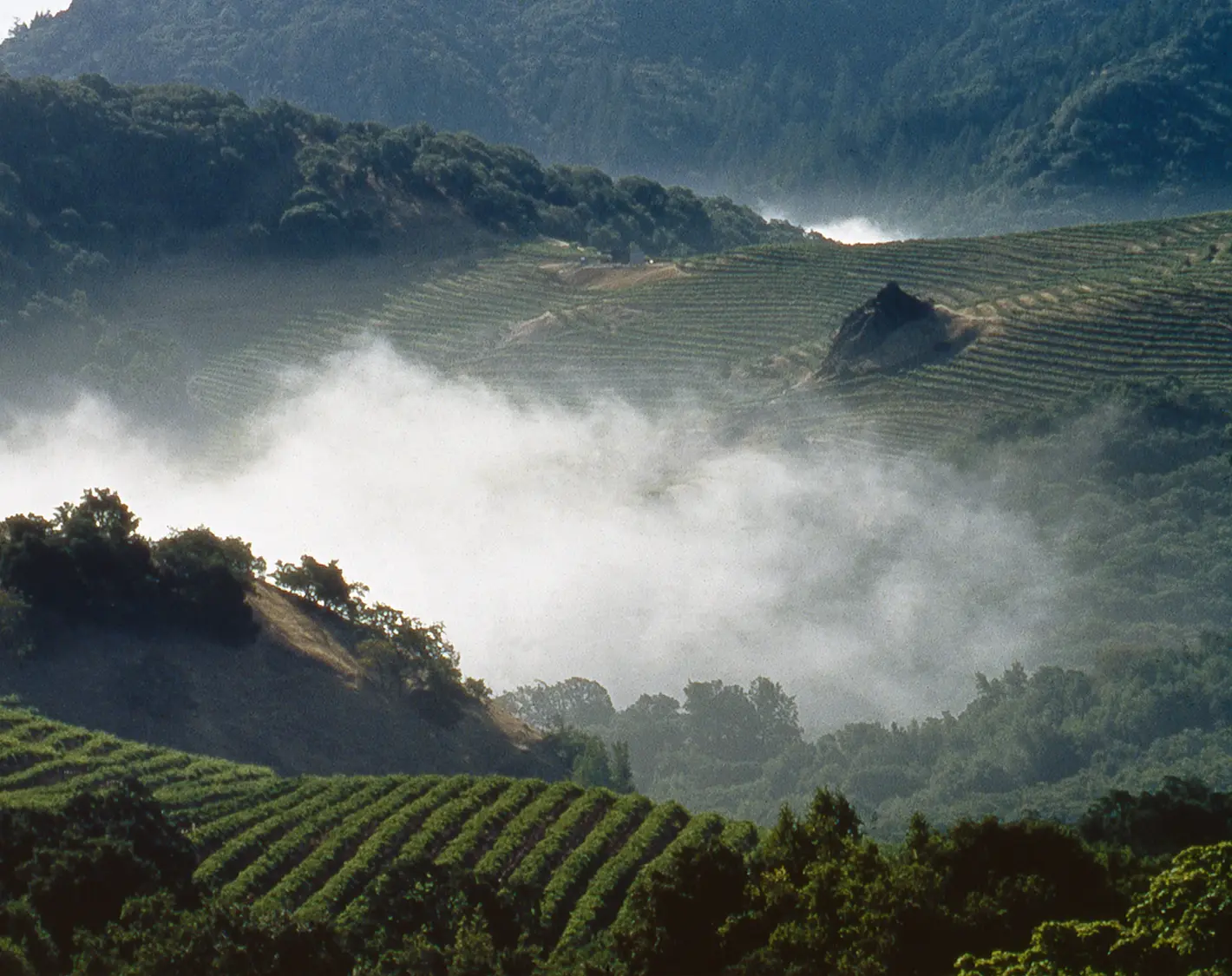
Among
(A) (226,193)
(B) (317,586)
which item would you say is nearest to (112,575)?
(B) (317,586)

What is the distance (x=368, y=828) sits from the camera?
3300 cm

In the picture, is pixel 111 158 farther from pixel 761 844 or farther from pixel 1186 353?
pixel 761 844

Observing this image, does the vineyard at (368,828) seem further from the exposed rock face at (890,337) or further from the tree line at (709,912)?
the exposed rock face at (890,337)

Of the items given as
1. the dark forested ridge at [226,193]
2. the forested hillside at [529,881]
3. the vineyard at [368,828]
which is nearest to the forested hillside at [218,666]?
the forested hillside at [529,881]

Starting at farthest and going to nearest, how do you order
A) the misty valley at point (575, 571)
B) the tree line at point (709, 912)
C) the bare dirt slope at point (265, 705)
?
1. the bare dirt slope at point (265, 705)
2. the misty valley at point (575, 571)
3. the tree line at point (709, 912)

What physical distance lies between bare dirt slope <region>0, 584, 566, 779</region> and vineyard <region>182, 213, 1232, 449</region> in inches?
1214

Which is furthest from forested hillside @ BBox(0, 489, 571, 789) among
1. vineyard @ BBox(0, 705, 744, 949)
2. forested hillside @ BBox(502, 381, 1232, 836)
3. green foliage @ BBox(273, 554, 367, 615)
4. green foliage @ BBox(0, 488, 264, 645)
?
forested hillside @ BBox(502, 381, 1232, 836)

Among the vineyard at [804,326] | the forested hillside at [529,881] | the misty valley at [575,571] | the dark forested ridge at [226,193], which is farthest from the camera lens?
the dark forested ridge at [226,193]

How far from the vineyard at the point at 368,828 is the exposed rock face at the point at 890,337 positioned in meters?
43.5

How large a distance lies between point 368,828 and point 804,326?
2117 inches

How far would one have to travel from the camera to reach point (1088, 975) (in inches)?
657

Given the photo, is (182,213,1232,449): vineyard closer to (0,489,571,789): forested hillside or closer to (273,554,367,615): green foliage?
(273,554,367,615): green foliage

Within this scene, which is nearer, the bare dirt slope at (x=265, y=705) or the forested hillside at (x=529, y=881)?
the forested hillside at (x=529, y=881)

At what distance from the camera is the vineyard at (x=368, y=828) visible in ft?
100
